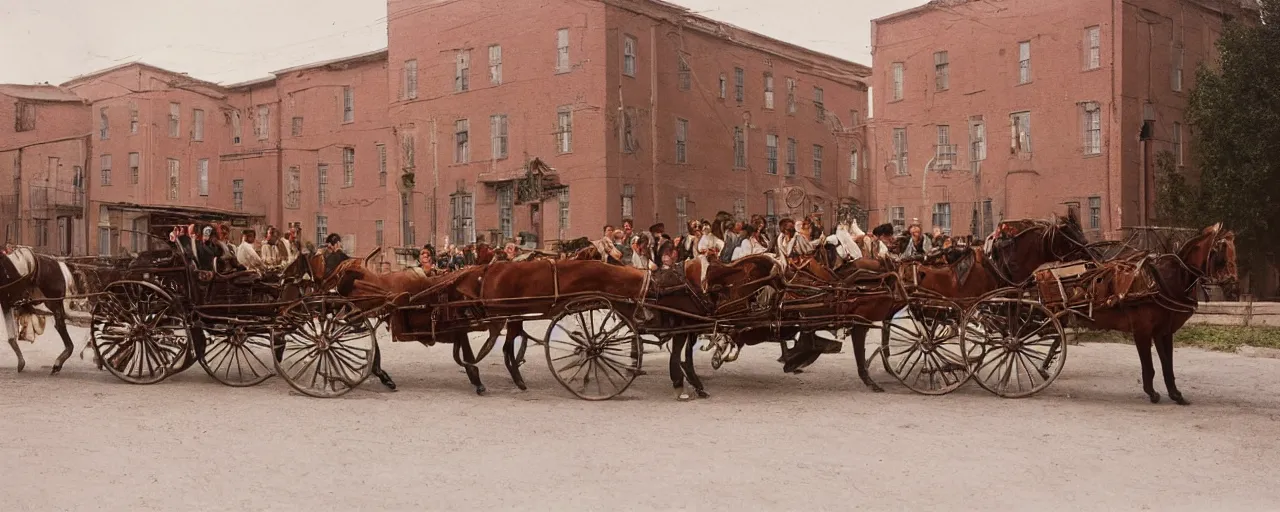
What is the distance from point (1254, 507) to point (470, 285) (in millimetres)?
6586

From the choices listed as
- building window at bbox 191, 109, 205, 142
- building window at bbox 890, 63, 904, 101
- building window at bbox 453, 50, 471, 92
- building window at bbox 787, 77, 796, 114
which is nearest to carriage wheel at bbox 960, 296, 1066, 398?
building window at bbox 890, 63, 904, 101

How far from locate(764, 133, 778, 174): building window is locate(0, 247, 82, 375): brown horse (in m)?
15.1

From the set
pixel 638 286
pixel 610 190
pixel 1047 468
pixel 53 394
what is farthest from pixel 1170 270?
pixel 610 190

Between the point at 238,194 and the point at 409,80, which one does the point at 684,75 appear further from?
the point at 238,194

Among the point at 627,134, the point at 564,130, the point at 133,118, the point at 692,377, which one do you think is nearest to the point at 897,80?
the point at 627,134

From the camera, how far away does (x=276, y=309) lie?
1019 cm

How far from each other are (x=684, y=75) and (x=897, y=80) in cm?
462

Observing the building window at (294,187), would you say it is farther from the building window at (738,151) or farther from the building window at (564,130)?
the building window at (738,151)

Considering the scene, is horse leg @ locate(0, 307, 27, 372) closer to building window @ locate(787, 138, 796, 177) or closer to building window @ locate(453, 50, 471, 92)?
building window @ locate(453, 50, 471, 92)

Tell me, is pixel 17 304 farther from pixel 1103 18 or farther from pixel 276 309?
pixel 1103 18

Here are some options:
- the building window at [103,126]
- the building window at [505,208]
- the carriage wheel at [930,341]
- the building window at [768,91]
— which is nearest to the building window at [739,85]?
the building window at [768,91]

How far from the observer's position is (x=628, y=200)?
21.9 meters

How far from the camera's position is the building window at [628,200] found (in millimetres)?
21828

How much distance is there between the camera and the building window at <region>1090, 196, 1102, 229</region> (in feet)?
62.8
